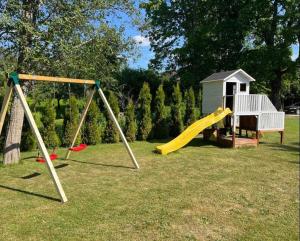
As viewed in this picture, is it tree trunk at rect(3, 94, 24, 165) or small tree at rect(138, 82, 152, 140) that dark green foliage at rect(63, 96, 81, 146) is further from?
tree trunk at rect(3, 94, 24, 165)

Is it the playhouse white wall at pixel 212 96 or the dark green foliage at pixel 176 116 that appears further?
the dark green foliage at pixel 176 116

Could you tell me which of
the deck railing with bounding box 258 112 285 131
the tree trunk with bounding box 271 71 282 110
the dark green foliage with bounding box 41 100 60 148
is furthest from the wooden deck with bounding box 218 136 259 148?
the tree trunk with bounding box 271 71 282 110

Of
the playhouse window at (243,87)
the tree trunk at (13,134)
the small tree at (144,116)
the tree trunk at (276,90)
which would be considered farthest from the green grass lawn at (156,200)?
the tree trunk at (276,90)

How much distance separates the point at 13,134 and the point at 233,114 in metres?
6.78

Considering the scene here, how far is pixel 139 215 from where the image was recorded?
15.9ft

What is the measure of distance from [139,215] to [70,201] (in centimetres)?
126

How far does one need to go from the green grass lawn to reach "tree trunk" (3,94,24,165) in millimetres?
361

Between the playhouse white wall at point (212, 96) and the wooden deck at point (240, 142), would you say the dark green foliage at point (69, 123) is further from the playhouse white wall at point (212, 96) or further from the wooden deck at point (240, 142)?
the wooden deck at point (240, 142)

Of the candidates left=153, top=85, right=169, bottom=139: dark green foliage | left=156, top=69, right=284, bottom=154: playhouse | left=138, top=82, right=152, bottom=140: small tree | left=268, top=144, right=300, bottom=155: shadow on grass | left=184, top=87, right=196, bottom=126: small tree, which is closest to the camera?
left=268, top=144, right=300, bottom=155: shadow on grass

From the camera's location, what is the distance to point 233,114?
11.1 meters

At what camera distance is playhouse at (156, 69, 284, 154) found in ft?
36.1

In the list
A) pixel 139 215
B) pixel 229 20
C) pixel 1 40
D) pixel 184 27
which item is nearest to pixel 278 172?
pixel 139 215

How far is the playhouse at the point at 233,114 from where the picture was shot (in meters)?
11.0

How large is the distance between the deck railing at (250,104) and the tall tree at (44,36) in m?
5.19
